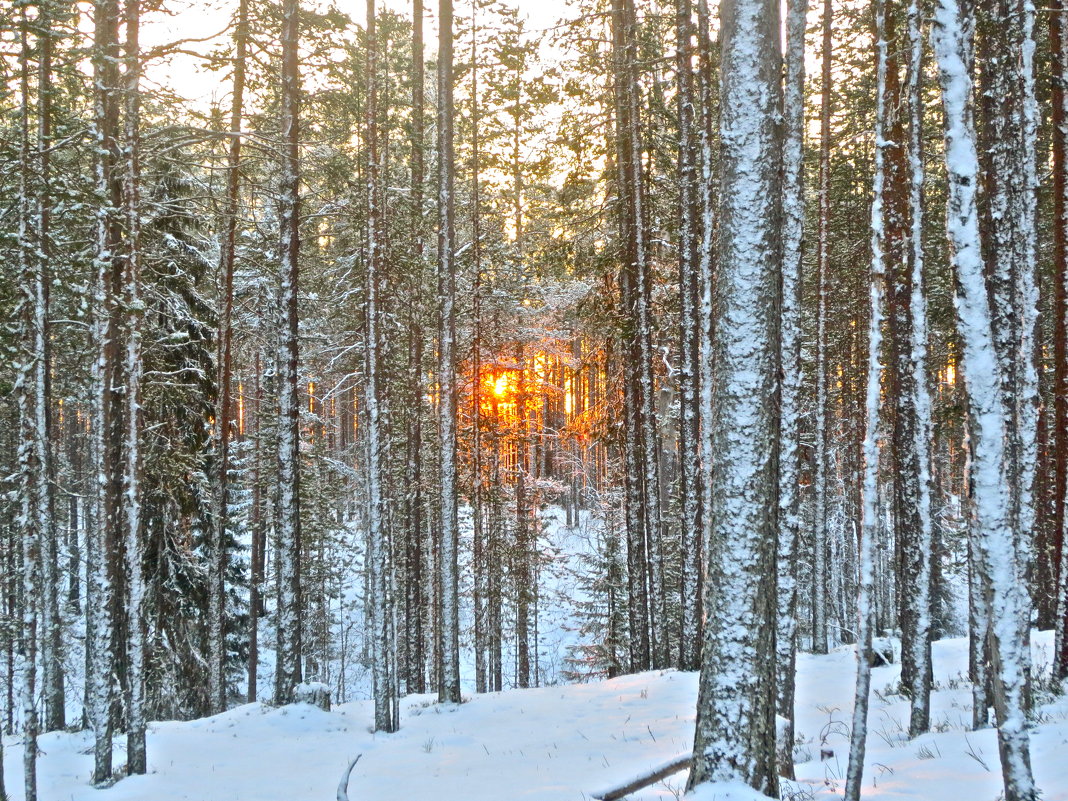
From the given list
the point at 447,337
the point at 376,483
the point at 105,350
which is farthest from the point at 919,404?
the point at 105,350

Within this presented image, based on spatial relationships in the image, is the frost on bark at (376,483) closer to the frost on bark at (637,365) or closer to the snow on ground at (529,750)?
the snow on ground at (529,750)

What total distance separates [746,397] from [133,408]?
8.37 meters

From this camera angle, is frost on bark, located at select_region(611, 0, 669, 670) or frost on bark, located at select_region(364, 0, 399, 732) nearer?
frost on bark, located at select_region(364, 0, 399, 732)

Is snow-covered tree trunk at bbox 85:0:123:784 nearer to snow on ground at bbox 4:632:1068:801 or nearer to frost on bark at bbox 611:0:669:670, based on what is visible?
snow on ground at bbox 4:632:1068:801

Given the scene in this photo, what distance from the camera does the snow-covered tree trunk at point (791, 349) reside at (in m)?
7.70

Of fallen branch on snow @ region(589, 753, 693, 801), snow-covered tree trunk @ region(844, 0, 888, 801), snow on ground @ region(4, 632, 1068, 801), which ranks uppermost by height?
snow-covered tree trunk @ region(844, 0, 888, 801)

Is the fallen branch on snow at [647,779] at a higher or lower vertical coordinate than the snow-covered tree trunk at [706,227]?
lower

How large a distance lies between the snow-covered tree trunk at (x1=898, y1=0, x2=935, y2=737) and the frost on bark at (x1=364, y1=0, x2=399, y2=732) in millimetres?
8226

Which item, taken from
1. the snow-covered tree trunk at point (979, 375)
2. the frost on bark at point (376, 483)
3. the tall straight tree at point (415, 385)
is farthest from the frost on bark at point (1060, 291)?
the tall straight tree at point (415, 385)

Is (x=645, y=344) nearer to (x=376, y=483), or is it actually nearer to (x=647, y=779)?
(x=376, y=483)

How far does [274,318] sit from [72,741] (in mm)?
9892

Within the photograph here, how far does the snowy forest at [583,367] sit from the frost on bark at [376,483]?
89mm

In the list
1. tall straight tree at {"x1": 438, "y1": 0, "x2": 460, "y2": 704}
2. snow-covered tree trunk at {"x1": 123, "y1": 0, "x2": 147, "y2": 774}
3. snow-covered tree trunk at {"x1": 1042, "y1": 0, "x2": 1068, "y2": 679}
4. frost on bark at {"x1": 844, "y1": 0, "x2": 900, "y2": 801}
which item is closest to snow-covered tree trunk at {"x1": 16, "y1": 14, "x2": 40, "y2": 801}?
snow-covered tree trunk at {"x1": 123, "y1": 0, "x2": 147, "y2": 774}

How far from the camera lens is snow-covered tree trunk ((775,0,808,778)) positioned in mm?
7695
